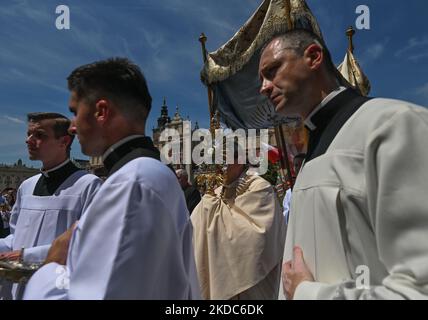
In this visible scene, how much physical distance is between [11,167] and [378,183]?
9422cm

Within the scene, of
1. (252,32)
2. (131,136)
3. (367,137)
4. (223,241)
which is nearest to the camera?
(367,137)

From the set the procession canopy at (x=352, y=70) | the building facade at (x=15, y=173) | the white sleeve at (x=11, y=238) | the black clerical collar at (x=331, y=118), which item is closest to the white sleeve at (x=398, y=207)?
the black clerical collar at (x=331, y=118)

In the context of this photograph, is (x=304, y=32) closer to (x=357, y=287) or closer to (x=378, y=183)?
(x=378, y=183)

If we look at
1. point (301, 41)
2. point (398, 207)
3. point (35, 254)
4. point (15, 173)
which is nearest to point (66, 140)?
point (35, 254)

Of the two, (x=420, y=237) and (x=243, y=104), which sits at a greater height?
(x=243, y=104)

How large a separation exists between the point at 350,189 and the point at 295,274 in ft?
1.49

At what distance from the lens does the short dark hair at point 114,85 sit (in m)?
2.01

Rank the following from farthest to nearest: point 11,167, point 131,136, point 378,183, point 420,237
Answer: point 11,167 → point 131,136 → point 378,183 → point 420,237

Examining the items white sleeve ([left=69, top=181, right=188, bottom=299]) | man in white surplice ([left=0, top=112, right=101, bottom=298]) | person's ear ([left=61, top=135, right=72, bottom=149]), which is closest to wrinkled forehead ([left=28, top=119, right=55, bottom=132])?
man in white surplice ([left=0, top=112, right=101, bottom=298])

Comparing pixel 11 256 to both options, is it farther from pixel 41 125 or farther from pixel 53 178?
pixel 41 125

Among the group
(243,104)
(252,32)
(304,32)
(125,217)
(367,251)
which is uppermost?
(252,32)

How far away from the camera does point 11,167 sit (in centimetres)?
8456

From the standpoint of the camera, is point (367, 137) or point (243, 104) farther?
point (243, 104)
